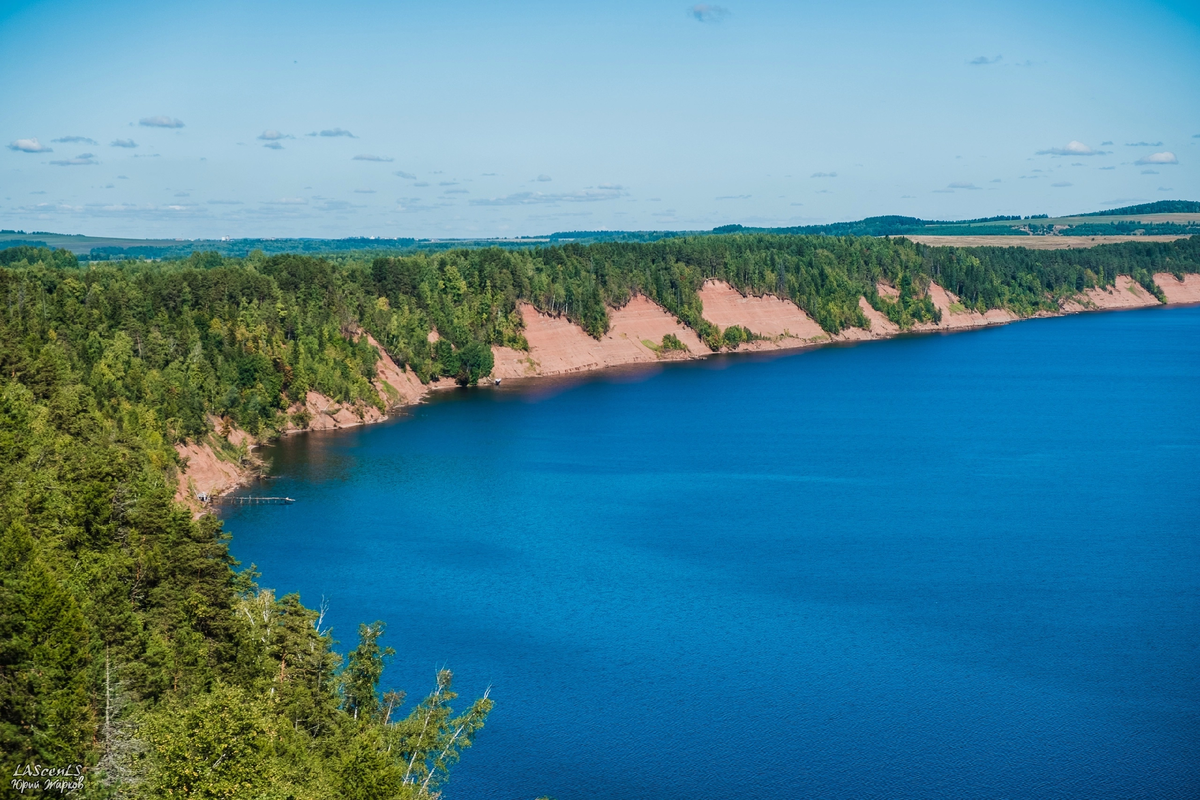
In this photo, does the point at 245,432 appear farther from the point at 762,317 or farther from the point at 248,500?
the point at 762,317

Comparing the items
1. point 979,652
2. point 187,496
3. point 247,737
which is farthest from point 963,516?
point 247,737

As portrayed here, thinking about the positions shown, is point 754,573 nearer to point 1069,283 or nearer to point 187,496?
point 187,496

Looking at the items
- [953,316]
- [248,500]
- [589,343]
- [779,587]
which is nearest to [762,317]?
[589,343]

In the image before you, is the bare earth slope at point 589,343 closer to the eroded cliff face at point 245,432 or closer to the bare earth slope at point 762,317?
the bare earth slope at point 762,317

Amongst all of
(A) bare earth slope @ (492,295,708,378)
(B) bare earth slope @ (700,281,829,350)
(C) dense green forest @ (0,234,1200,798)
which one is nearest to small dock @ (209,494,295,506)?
(C) dense green forest @ (0,234,1200,798)

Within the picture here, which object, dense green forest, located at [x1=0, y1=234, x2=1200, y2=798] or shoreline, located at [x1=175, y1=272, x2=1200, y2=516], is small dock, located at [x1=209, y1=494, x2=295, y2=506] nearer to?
shoreline, located at [x1=175, y1=272, x2=1200, y2=516]

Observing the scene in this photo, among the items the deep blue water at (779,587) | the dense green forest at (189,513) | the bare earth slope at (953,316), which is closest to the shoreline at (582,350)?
the bare earth slope at (953,316)

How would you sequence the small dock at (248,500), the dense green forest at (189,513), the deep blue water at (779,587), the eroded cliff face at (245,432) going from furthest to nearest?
the eroded cliff face at (245,432), the small dock at (248,500), the deep blue water at (779,587), the dense green forest at (189,513)
